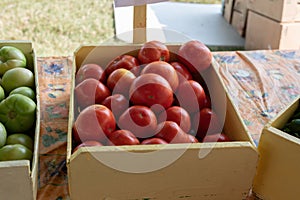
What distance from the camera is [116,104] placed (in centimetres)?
75

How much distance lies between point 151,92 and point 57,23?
90.8 inches

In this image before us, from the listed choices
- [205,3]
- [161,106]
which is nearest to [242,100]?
[161,106]

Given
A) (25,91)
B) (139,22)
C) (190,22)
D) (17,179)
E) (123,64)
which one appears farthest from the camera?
(190,22)

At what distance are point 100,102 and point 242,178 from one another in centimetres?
34

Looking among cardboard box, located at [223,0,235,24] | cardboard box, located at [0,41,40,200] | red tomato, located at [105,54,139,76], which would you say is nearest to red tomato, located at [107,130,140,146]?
cardboard box, located at [0,41,40,200]

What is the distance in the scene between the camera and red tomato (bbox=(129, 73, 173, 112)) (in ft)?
2.41

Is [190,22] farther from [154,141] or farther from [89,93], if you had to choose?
[154,141]

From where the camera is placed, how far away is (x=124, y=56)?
35.6 inches

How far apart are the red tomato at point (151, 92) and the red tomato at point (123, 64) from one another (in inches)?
5.0

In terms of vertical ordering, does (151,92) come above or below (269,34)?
above

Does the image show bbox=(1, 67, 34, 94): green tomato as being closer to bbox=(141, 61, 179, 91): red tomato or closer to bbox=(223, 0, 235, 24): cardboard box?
bbox=(141, 61, 179, 91): red tomato

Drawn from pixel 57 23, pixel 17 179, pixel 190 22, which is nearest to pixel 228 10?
pixel 190 22

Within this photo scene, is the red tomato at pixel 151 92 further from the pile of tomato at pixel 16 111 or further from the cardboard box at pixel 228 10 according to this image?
the cardboard box at pixel 228 10

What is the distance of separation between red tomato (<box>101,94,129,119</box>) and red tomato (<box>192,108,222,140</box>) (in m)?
0.15
